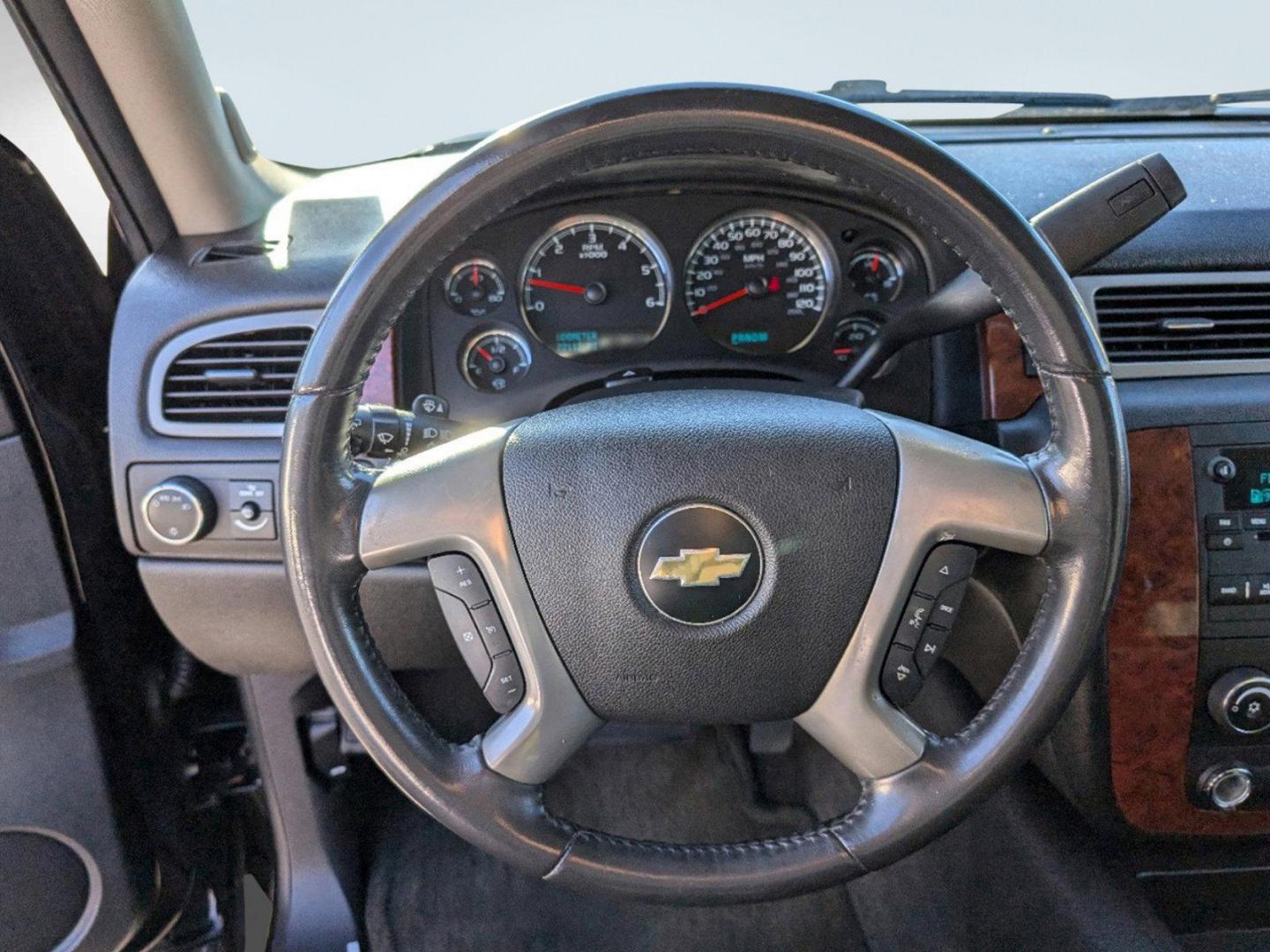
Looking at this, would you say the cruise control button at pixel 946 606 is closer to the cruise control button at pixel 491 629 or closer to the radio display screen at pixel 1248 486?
the cruise control button at pixel 491 629

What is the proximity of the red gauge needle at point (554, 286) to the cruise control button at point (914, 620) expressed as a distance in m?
0.74

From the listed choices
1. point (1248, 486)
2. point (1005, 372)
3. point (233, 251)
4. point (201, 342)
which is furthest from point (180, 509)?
point (1248, 486)

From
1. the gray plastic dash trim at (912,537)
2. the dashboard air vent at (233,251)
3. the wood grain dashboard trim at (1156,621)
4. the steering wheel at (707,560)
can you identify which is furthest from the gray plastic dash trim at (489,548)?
the wood grain dashboard trim at (1156,621)

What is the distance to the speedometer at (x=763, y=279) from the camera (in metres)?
1.49

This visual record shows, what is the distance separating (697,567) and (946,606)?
23cm

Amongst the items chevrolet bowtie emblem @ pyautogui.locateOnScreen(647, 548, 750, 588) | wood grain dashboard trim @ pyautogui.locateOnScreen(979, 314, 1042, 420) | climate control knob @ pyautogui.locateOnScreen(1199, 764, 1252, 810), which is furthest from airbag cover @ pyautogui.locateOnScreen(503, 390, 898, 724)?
climate control knob @ pyautogui.locateOnScreen(1199, 764, 1252, 810)

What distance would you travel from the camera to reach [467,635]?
94 cm

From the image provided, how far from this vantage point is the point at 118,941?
151cm

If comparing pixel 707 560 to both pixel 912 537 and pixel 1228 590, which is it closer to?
pixel 912 537

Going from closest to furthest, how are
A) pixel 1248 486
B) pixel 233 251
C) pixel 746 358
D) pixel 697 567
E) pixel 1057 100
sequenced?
pixel 697 567, pixel 1248 486, pixel 233 251, pixel 746 358, pixel 1057 100

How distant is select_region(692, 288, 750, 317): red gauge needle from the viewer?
151cm

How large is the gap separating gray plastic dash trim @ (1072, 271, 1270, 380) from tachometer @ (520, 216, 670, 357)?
0.57 meters

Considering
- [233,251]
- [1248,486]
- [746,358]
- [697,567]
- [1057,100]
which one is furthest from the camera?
[1057,100]

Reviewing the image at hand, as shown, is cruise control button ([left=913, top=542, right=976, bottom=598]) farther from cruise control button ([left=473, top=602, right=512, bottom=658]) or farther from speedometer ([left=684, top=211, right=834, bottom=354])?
speedometer ([left=684, top=211, right=834, bottom=354])
